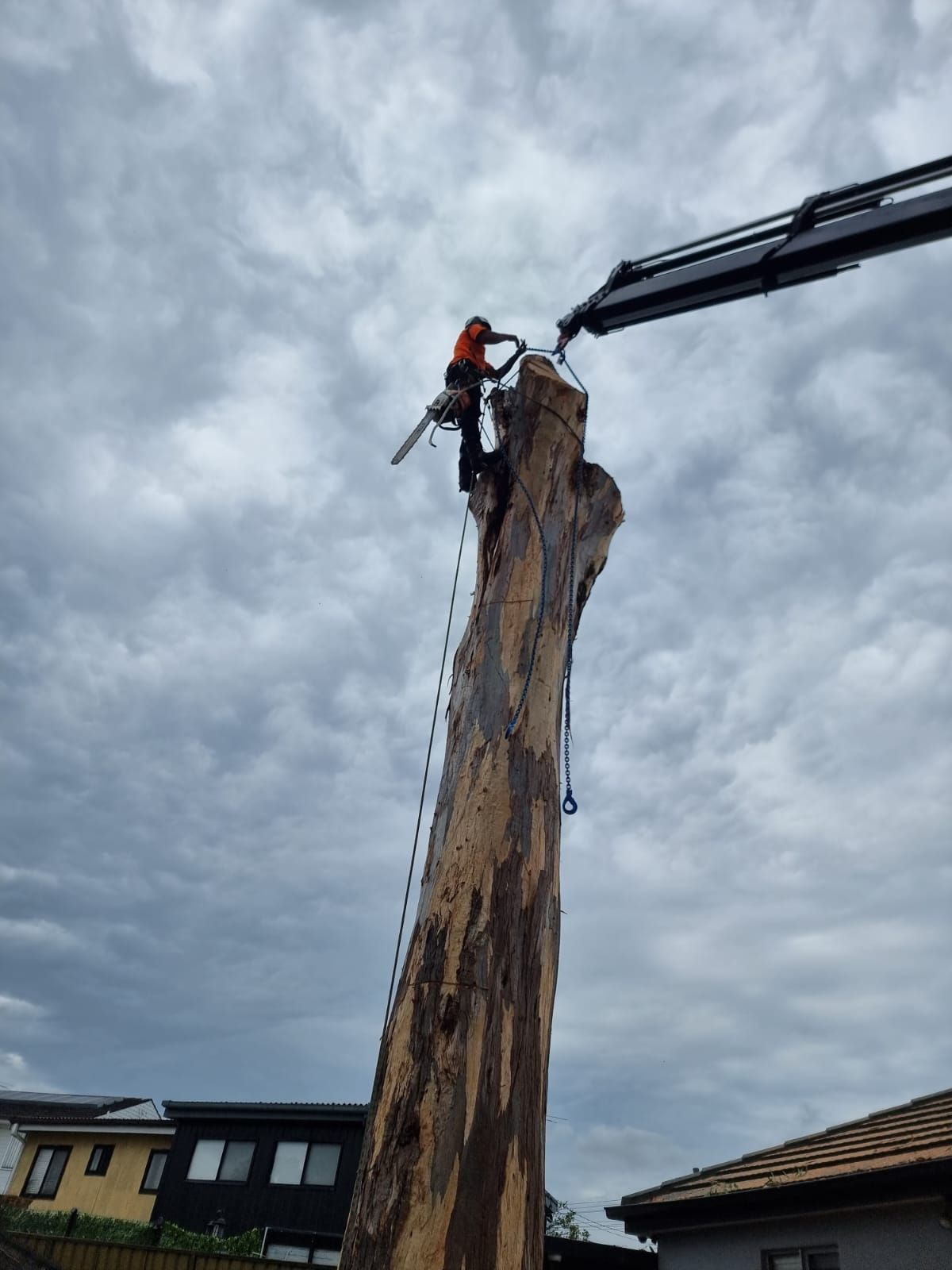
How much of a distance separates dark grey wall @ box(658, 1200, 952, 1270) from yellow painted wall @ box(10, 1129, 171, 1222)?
17427 millimetres

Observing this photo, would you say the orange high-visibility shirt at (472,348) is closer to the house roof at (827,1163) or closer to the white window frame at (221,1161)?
the house roof at (827,1163)

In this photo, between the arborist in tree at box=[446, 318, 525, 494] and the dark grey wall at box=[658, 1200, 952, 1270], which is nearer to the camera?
the arborist in tree at box=[446, 318, 525, 494]

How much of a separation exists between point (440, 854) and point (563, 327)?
20.1 ft

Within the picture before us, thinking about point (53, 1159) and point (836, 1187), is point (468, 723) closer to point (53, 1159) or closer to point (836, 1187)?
point (836, 1187)

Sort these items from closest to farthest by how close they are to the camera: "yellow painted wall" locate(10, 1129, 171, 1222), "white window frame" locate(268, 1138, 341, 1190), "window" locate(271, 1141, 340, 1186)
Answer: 1. "white window frame" locate(268, 1138, 341, 1190)
2. "window" locate(271, 1141, 340, 1186)
3. "yellow painted wall" locate(10, 1129, 171, 1222)

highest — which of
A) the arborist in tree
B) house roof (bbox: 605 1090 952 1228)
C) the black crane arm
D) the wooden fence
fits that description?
the black crane arm

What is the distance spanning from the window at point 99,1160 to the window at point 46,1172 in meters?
1.02

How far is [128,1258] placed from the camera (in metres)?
12.7

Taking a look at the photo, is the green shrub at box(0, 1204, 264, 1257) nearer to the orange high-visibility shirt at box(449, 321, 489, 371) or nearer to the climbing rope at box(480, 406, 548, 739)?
the orange high-visibility shirt at box(449, 321, 489, 371)

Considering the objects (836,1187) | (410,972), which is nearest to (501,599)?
(410,972)

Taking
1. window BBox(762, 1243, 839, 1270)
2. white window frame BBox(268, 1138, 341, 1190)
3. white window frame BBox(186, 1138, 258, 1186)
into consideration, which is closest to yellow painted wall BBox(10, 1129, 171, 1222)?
white window frame BBox(186, 1138, 258, 1186)

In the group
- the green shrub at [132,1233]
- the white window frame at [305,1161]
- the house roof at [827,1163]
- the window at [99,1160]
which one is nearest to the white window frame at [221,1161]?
the white window frame at [305,1161]

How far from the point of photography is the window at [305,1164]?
1889cm

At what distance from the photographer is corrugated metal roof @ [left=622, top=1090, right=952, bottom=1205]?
7.86 metres
